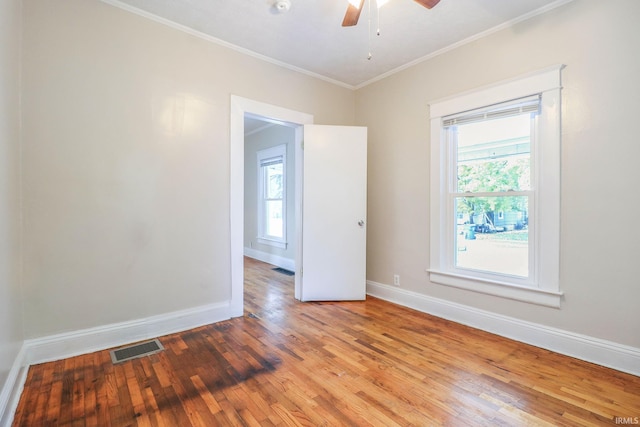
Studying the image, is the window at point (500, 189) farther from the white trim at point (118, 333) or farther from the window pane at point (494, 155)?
the white trim at point (118, 333)

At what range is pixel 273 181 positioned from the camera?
5789 millimetres

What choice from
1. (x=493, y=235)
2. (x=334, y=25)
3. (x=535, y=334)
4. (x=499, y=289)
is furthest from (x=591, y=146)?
(x=334, y=25)

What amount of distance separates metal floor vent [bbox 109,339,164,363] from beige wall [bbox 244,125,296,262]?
276 centimetres

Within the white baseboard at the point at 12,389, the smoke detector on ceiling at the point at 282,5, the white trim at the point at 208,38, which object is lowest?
the white baseboard at the point at 12,389

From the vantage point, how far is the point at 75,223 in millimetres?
2146

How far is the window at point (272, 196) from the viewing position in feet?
17.6

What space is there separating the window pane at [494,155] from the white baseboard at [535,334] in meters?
1.12

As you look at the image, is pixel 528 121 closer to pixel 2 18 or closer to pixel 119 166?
pixel 119 166

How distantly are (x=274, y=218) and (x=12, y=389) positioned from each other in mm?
4307

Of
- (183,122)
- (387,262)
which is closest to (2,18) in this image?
(183,122)

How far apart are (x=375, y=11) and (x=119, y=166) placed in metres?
2.33

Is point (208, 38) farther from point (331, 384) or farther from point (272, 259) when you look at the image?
point (272, 259)

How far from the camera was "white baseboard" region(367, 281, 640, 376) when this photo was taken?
Result: 199 centimetres

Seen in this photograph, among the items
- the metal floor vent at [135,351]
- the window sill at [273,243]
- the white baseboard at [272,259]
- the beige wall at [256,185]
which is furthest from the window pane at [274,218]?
the metal floor vent at [135,351]
